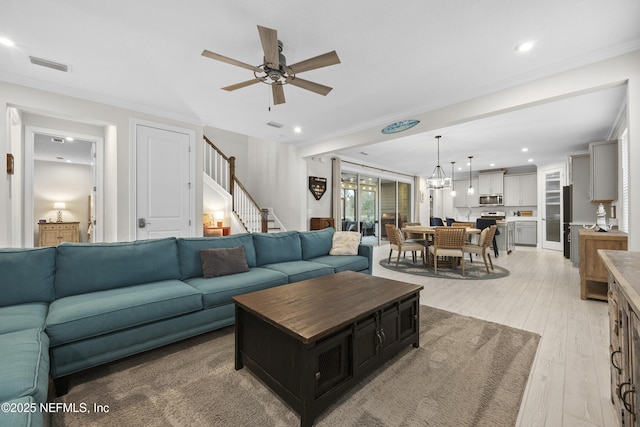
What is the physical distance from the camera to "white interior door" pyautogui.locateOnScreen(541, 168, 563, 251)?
750 centimetres

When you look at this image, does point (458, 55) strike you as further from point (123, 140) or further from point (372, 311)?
point (123, 140)

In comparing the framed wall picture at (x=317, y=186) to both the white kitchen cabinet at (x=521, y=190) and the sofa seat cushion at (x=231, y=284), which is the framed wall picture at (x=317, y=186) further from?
the white kitchen cabinet at (x=521, y=190)

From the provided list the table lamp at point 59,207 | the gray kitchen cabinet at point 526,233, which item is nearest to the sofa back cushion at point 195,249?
the table lamp at point 59,207

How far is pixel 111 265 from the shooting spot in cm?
234

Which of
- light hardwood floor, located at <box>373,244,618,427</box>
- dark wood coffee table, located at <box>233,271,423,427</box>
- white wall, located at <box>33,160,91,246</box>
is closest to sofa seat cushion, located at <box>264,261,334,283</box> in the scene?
dark wood coffee table, located at <box>233,271,423,427</box>

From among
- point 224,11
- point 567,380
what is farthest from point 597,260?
point 224,11

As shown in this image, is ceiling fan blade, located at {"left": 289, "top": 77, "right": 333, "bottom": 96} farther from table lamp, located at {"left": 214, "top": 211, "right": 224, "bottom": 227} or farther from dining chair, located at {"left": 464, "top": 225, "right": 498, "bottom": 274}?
table lamp, located at {"left": 214, "top": 211, "right": 224, "bottom": 227}

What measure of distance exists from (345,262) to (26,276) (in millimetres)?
3035

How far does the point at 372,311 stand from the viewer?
178 centimetres

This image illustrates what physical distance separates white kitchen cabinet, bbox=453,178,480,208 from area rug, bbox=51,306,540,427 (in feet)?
27.8

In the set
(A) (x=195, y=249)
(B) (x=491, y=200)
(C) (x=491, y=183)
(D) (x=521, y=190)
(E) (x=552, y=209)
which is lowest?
(A) (x=195, y=249)

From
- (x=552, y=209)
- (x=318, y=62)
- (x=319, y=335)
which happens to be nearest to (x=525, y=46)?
(x=318, y=62)

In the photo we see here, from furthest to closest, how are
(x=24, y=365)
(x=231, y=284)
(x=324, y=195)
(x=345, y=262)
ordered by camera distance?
(x=324, y=195)
(x=345, y=262)
(x=231, y=284)
(x=24, y=365)

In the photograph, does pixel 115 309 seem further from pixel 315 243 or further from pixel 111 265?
pixel 315 243
